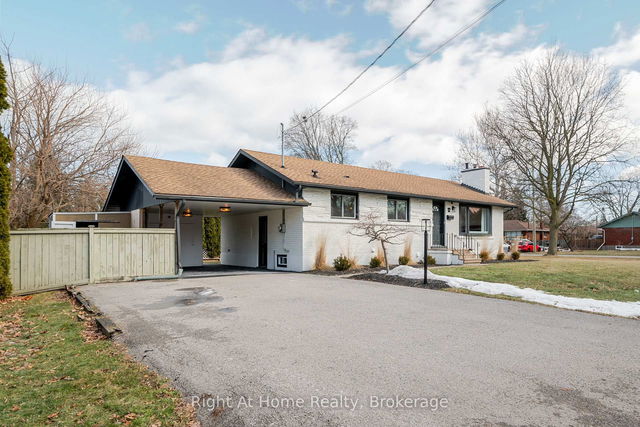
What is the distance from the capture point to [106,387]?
361cm

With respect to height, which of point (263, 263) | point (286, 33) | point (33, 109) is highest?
point (286, 33)

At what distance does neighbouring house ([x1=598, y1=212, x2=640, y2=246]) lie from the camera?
138 ft

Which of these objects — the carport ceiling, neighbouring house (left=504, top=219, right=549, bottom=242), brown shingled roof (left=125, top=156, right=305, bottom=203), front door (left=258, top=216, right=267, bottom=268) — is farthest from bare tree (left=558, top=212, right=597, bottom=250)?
brown shingled roof (left=125, top=156, right=305, bottom=203)

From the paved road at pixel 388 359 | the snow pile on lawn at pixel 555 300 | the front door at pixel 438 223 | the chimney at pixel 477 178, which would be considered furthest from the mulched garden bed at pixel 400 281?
the chimney at pixel 477 178

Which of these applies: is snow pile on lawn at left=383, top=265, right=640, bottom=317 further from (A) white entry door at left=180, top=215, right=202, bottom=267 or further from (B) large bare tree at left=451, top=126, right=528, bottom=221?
(B) large bare tree at left=451, top=126, right=528, bottom=221

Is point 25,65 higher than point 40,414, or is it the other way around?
point 25,65

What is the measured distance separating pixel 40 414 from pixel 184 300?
17.1 feet

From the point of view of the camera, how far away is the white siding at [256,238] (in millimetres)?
14977

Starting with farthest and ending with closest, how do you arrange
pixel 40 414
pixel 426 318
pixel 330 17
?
pixel 330 17 → pixel 426 318 → pixel 40 414

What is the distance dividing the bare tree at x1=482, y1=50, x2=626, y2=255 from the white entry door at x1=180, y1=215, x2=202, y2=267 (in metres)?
21.0

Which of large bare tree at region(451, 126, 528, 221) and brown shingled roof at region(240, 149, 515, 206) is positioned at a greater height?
large bare tree at region(451, 126, 528, 221)

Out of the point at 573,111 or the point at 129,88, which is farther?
the point at 573,111

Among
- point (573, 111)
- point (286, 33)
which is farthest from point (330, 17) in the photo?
point (573, 111)

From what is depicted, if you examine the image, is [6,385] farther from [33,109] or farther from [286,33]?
[33,109]
